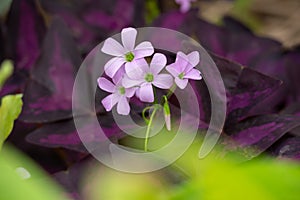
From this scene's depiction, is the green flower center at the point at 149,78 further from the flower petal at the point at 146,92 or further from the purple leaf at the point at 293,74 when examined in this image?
the purple leaf at the point at 293,74

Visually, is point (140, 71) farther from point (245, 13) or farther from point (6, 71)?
point (245, 13)

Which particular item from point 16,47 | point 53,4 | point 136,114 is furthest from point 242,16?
point 136,114

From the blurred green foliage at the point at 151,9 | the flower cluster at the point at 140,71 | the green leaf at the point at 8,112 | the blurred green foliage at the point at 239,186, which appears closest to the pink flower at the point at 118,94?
the flower cluster at the point at 140,71

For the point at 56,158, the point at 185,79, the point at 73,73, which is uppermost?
the point at 185,79

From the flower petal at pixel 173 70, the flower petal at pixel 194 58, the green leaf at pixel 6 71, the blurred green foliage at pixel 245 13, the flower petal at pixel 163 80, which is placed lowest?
the green leaf at pixel 6 71

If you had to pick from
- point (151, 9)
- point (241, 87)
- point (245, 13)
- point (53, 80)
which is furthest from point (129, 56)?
point (245, 13)

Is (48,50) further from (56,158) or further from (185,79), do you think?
(185,79)
